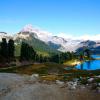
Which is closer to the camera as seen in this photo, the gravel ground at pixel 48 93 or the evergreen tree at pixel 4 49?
the gravel ground at pixel 48 93

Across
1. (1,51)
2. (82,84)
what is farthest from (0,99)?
(1,51)

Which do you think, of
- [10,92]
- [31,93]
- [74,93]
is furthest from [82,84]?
[10,92]

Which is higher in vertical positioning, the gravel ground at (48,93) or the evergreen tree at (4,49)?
the evergreen tree at (4,49)

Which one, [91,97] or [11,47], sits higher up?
[11,47]

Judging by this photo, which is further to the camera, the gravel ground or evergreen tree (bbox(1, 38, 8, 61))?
evergreen tree (bbox(1, 38, 8, 61))

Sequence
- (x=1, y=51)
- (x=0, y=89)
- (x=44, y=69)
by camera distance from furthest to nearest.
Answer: (x=1, y=51)
(x=44, y=69)
(x=0, y=89)

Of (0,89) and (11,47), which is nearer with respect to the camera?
(0,89)

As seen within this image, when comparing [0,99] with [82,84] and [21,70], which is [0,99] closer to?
[82,84]

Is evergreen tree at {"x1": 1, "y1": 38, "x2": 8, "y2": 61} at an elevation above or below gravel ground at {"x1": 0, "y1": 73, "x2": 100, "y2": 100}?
above

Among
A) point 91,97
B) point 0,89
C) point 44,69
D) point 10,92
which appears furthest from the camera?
point 44,69

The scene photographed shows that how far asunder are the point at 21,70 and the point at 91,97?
60.1 m

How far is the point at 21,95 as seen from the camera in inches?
1485

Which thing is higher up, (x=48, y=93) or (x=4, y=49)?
(x=4, y=49)

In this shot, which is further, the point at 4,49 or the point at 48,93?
the point at 4,49
